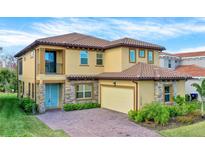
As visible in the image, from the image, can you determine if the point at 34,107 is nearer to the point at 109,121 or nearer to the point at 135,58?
the point at 109,121

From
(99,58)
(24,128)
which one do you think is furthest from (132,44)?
(24,128)

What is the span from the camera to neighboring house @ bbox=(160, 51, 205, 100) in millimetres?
20984

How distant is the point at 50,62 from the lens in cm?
1633

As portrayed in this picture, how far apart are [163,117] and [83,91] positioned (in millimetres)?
7210

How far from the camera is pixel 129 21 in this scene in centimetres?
1396

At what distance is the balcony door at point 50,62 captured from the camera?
16172 mm

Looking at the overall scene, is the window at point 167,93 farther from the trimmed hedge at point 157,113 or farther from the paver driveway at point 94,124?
the paver driveway at point 94,124

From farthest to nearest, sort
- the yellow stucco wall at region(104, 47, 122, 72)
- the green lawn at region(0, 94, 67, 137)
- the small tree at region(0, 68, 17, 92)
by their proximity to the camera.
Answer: the small tree at region(0, 68, 17, 92) → the yellow stucco wall at region(104, 47, 122, 72) → the green lawn at region(0, 94, 67, 137)

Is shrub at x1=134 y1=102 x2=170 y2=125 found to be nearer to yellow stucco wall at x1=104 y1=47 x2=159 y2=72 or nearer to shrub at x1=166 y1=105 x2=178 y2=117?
shrub at x1=166 y1=105 x2=178 y2=117

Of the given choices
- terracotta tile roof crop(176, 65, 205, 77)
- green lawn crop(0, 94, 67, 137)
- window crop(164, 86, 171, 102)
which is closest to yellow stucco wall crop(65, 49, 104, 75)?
green lawn crop(0, 94, 67, 137)

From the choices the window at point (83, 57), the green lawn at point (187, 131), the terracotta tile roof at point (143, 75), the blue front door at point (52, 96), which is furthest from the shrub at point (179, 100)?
the blue front door at point (52, 96)

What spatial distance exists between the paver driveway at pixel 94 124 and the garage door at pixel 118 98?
578mm
